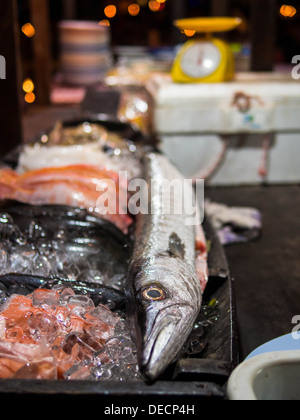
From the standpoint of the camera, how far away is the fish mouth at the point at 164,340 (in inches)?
66.7

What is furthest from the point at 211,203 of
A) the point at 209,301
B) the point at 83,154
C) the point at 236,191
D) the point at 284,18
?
the point at 284,18

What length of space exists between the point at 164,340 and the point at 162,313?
156 mm

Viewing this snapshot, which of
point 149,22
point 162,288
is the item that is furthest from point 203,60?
point 149,22

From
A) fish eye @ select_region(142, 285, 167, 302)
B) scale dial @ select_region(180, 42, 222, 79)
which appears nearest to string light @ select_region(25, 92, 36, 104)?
scale dial @ select_region(180, 42, 222, 79)

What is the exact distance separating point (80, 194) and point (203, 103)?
9.83 ft

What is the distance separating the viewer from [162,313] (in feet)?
6.38

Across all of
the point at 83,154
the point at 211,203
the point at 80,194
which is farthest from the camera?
the point at 211,203

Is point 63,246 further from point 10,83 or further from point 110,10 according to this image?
point 110,10

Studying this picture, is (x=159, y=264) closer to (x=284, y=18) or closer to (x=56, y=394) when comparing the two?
(x=56, y=394)

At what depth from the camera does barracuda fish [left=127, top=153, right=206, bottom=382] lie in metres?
1.79

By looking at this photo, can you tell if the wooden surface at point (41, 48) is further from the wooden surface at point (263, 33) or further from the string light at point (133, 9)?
the string light at point (133, 9)

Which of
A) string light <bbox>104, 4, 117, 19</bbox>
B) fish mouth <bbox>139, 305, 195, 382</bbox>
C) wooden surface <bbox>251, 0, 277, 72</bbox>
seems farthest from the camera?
string light <bbox>104, 4, 117, 19</bbox>

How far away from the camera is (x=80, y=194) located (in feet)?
10.9

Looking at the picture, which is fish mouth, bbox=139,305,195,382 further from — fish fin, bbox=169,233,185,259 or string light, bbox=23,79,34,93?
string light, bbox=23,79,34,93
